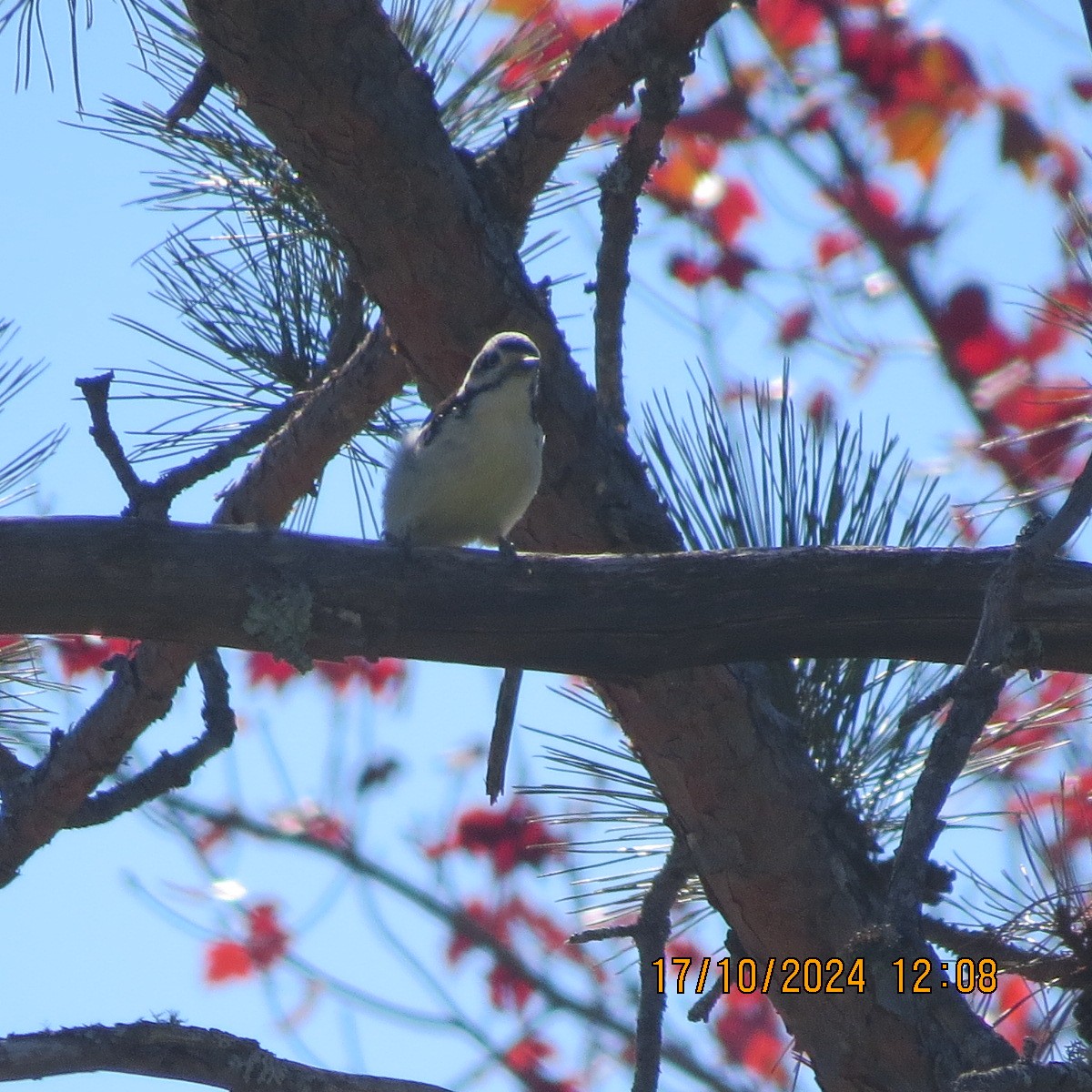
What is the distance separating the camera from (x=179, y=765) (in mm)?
3633

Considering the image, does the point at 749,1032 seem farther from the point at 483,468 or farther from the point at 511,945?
the point at 483,468

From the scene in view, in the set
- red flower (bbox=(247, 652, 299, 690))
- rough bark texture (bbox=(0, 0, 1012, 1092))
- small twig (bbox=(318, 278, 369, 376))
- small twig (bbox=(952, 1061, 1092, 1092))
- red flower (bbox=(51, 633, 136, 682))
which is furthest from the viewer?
red flower (bbox=(247, 652, 299, 690))

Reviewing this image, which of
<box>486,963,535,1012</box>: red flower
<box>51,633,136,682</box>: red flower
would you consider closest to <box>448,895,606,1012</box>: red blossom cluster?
<box>486,963,535,1012</box>: red flower

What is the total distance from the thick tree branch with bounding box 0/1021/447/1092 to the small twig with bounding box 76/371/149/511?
93 centimetres

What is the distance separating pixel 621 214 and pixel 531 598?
4.75 ft

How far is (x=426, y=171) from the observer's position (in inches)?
132

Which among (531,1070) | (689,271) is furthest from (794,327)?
(531,1070)

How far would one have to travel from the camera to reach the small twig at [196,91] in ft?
11.2

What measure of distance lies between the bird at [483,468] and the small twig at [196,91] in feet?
3.01

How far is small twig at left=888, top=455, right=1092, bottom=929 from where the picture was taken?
2012mm

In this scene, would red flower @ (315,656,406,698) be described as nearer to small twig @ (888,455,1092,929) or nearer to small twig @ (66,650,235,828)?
small twig @ (66,650,235,828)
